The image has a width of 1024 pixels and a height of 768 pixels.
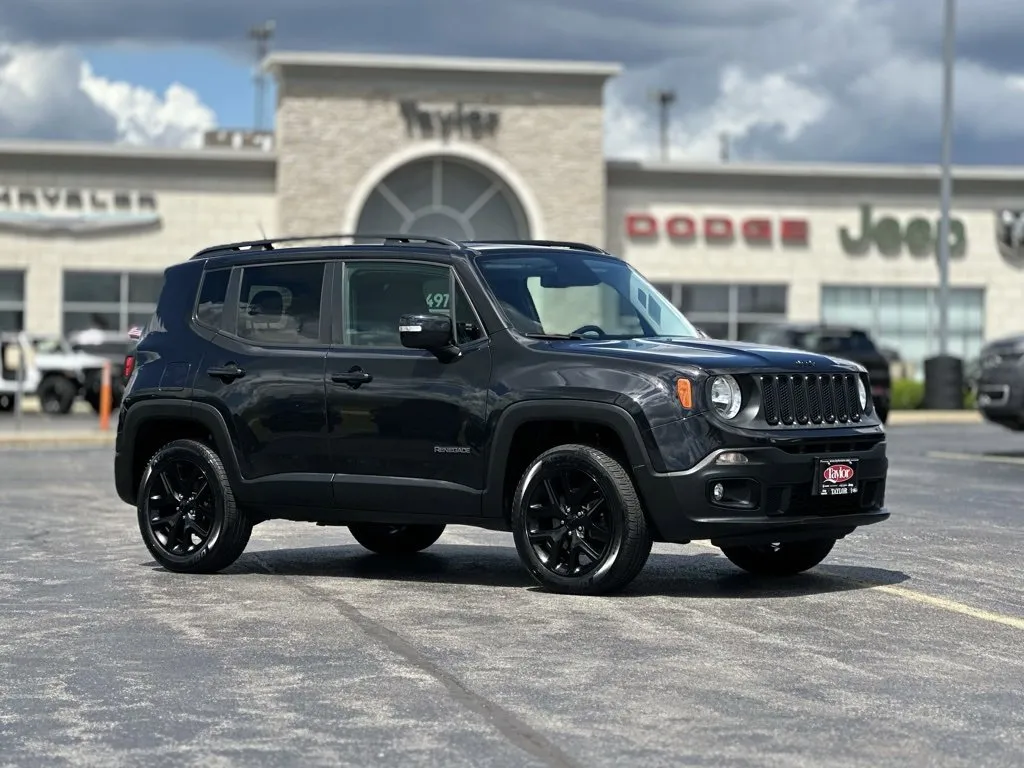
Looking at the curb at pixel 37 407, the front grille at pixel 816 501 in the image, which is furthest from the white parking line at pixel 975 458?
the curb at pixel 37 407

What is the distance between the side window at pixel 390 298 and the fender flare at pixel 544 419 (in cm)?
75

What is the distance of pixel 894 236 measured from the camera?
53.8m

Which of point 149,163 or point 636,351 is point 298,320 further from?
point 149,163

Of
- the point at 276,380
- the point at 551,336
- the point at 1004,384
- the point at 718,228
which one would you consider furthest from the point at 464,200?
the point at 551,336

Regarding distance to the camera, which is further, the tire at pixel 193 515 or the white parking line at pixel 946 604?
the tire at pixel 193 515

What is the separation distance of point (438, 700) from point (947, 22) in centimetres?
3437

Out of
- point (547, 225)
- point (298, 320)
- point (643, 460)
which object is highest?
point (547, 225)

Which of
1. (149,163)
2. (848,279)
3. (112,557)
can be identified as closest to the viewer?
(112,557)

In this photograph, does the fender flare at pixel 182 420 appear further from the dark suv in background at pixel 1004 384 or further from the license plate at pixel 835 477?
the dark suv in background at pixel 1004 384

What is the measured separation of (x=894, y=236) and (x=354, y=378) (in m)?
44.9

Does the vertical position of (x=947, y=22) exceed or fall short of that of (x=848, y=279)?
it exceeds it

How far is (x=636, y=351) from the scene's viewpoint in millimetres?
9883

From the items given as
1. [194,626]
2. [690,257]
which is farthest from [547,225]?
[194,626]

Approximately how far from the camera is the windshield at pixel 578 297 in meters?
10.5
